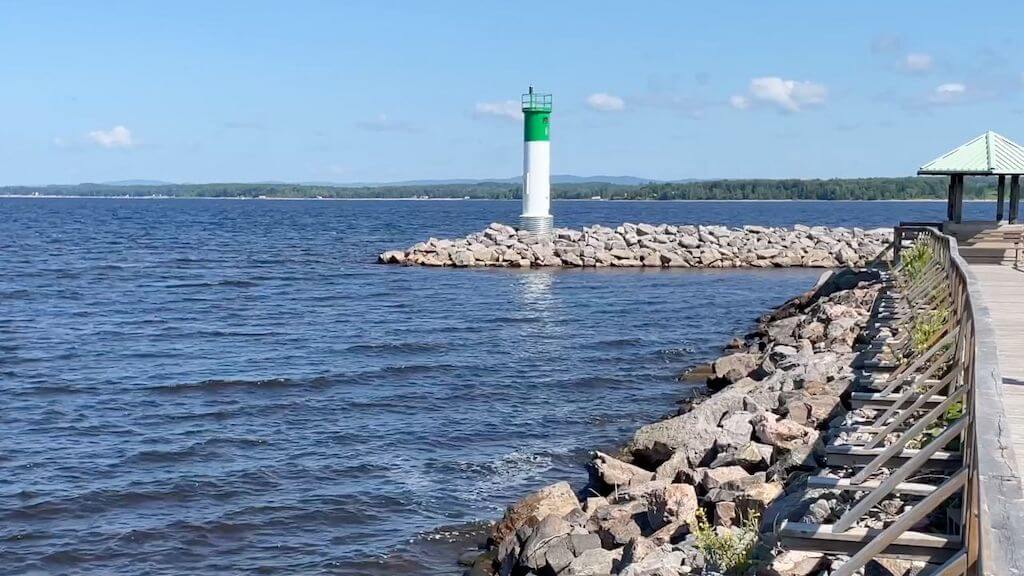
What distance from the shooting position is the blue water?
1077 cm

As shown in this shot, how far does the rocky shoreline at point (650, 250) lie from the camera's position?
135ft

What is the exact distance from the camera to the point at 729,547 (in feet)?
23.9

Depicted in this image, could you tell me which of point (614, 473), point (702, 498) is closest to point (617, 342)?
point (614, 473)

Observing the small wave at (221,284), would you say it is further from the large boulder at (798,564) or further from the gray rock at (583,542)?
the large boulder at (798,564)

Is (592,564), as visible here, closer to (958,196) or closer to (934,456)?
(934,456)

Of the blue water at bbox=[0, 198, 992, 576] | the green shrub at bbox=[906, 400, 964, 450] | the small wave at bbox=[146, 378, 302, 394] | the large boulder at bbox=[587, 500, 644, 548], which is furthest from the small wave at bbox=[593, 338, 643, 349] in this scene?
the green shrub at bbox=[906, 400, 964, 450]

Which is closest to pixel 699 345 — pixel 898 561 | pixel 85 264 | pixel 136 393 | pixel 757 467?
pixel 136 393

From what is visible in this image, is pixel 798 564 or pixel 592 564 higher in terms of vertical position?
pixel 798 564

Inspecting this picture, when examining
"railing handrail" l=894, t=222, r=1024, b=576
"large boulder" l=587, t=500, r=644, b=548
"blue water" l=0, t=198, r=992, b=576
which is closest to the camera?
"railing handrail" l=894, t=222, r=1024, b=576

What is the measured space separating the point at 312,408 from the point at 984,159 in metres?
13.5

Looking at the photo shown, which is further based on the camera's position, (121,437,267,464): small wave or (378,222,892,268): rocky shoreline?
(378,222,892,268): rocky shoreline

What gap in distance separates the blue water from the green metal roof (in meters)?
5.60

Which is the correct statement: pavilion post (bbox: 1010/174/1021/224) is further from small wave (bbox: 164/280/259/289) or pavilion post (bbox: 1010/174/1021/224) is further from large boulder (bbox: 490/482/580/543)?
small wave (bbox: 164/280/259/289)

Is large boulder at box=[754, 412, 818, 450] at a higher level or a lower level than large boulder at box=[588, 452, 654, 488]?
higher
